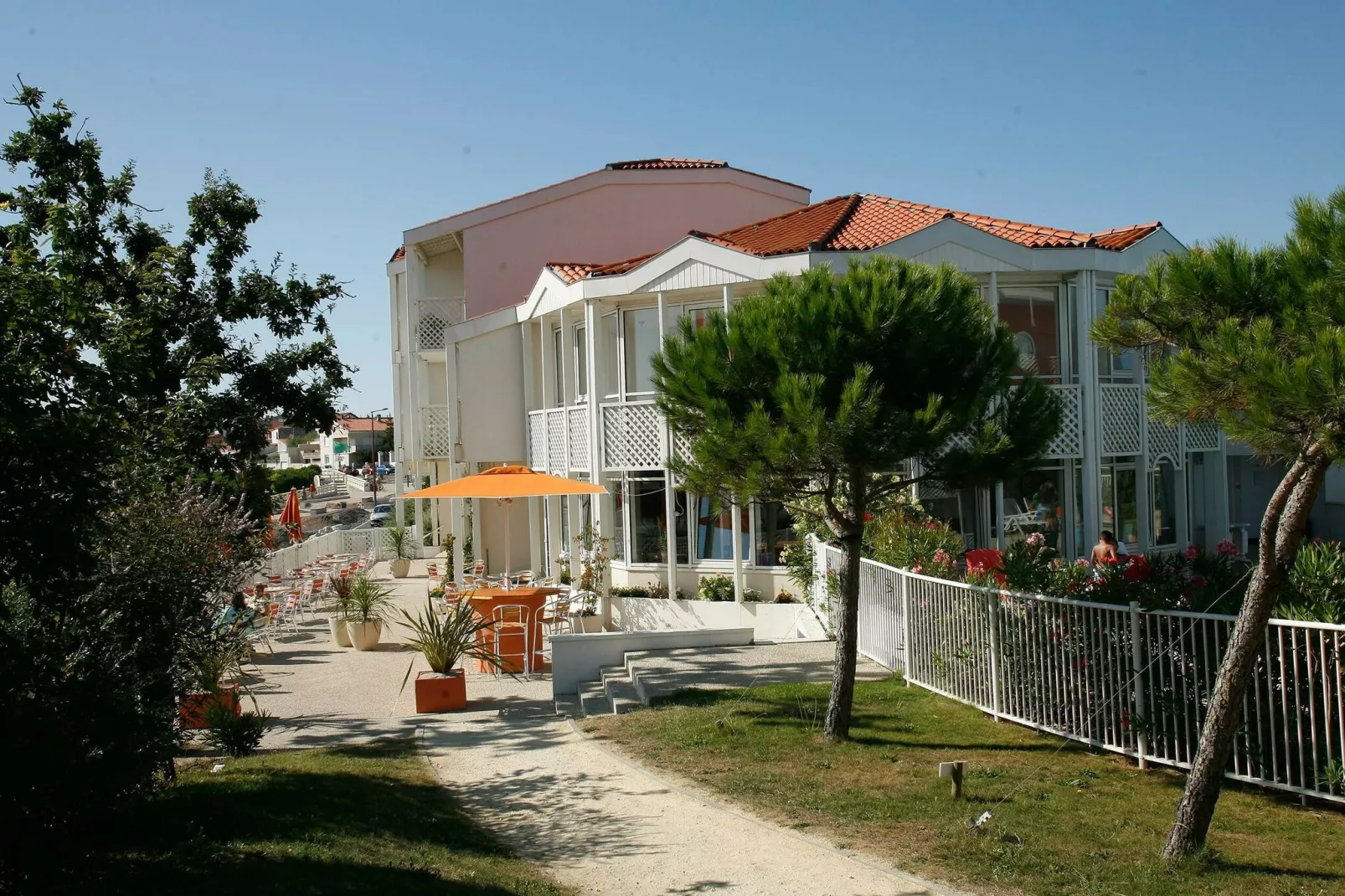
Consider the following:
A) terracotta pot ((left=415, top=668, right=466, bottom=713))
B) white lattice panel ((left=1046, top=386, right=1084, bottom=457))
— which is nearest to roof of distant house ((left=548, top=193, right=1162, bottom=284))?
white lattice panel ((left=1046, top=386, right=1084, bottom=457))

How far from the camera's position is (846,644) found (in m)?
10.0

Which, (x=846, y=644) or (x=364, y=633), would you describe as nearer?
(x=846, y=644)

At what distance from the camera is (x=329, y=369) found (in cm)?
2022

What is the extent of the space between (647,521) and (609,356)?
311cm

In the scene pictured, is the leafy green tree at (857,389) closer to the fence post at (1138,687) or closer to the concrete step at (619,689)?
the fence post at (1138,687)

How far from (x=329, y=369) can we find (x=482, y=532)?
8.73m

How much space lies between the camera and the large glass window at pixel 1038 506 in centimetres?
1781

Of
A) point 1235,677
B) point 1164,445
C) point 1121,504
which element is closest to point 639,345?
point 1121,504

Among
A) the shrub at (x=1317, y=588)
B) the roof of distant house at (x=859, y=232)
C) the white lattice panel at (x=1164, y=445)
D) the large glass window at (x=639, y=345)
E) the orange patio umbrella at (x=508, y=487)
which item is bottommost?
the shrub at (x=1317, y=588)

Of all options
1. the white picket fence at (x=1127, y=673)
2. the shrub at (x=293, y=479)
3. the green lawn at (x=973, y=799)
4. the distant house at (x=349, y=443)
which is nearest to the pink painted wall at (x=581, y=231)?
the white picket fence at (x=1127, y=673)

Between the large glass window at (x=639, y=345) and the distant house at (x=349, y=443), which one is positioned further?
the distant house at (x=349, y=443)

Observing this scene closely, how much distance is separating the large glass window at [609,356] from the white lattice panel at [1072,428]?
7.68m

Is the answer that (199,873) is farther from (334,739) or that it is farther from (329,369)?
(329,369)

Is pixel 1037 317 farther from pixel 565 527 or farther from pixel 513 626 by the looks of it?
pixel 565 527
